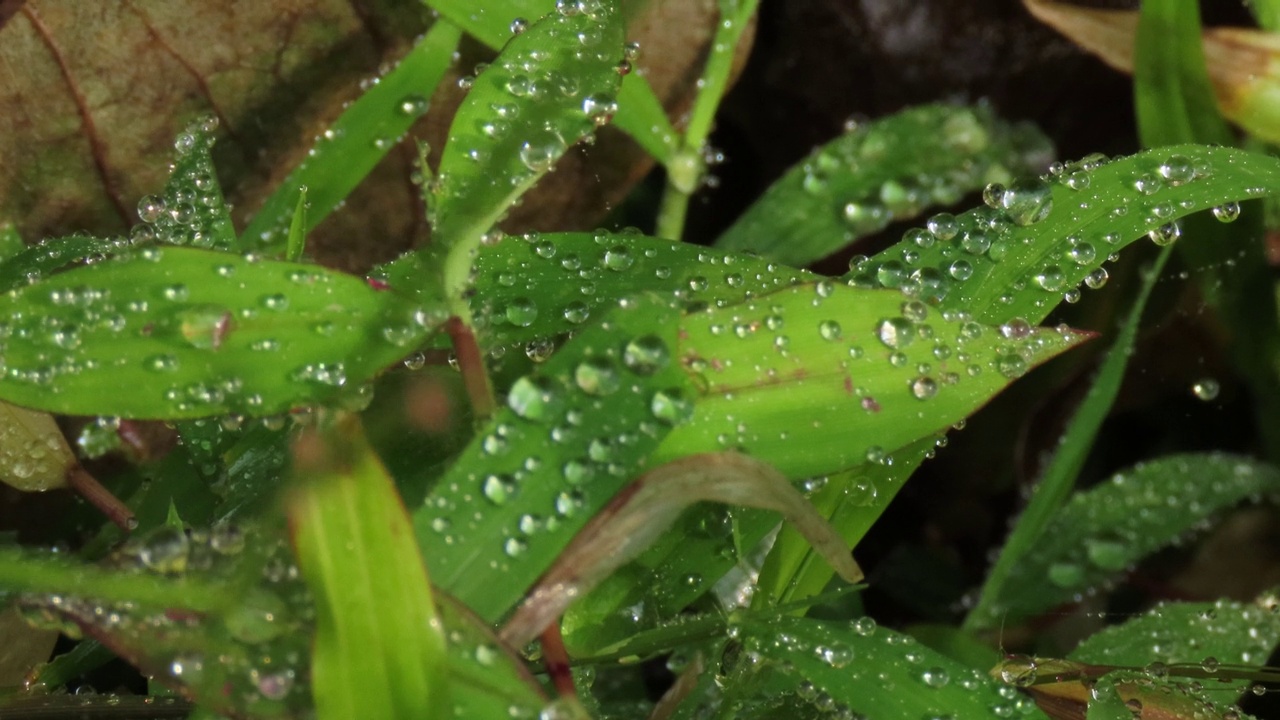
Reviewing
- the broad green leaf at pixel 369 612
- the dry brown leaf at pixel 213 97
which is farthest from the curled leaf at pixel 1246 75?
the broad green leaf at pixel 369 612

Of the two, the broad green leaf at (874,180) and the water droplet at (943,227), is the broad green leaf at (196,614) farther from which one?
the broad green leaf at (874,180)

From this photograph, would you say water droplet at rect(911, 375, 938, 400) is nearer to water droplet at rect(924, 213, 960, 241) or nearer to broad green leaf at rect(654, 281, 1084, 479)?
broad green leaf at rect(654, 281, 1084, 479)

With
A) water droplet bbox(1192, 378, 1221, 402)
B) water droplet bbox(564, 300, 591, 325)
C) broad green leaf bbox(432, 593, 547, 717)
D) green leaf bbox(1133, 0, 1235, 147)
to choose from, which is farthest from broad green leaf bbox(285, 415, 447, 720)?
water droplet bbox(1192, 378, 1221, 402)

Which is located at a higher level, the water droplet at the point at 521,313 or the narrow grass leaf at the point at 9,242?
the narrow grass leaf at the point at 9,242

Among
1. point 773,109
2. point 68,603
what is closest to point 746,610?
point 68,603

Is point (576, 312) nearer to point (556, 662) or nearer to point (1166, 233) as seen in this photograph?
point (556, 662)

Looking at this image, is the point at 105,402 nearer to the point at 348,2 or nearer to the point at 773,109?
the point at 348,2
